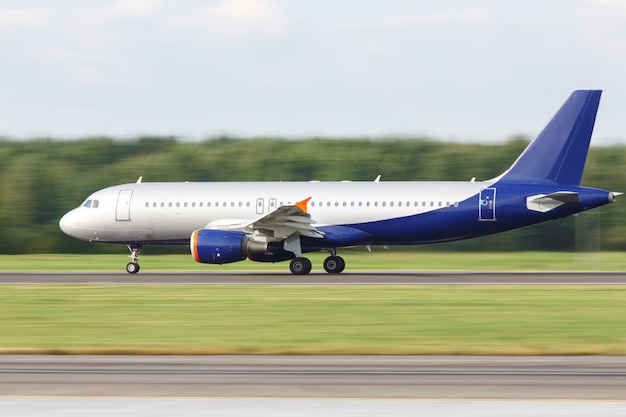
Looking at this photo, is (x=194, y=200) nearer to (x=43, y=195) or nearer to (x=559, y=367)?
(x=559, y=367)

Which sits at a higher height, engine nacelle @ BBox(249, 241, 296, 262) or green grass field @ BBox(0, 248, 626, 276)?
engine nacelle @ BBox(249, 241, 296, 262)

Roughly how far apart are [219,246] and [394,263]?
13152mm

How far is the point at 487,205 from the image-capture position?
36.2 meters

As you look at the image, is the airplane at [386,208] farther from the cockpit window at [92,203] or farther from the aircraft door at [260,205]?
the cockpit window at [92,203]

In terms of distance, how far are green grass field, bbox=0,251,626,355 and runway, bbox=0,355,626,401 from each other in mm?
1078

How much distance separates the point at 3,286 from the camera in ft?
104

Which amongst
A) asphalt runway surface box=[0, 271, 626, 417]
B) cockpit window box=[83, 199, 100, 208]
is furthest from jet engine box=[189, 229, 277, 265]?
asphalt runway surface box=[0, 271, 626, 417]

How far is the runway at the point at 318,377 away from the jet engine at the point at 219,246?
18856mm

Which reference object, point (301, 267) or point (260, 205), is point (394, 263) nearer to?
point (260, 205)

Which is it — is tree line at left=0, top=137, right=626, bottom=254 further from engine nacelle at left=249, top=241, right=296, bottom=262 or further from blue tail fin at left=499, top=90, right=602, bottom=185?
engine nacelle at left=249, top=241, right=296, bottom=262

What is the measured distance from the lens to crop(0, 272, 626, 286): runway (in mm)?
32719

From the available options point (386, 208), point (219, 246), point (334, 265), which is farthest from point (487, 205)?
point (219, 246)

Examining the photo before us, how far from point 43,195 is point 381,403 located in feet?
187

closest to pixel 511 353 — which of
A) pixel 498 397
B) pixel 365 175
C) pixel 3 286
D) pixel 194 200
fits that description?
pixel 498 397
